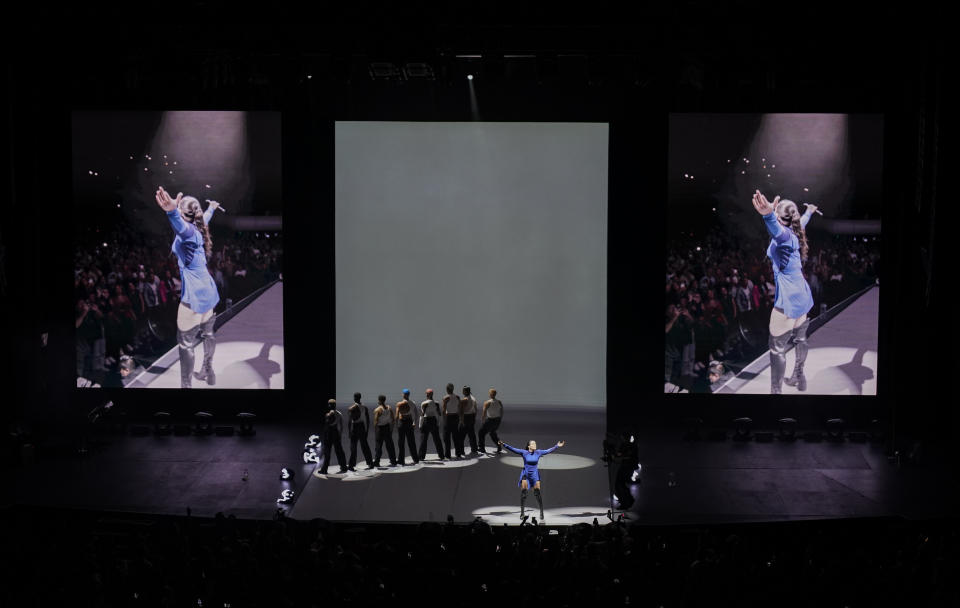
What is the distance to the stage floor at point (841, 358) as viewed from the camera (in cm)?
1836

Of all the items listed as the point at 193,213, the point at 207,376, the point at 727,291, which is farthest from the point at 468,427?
the point at 193,213

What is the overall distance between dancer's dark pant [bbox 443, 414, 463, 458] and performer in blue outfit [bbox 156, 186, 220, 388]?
4613mm

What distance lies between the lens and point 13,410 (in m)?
18.5

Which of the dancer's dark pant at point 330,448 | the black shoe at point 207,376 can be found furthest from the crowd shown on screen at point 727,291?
the black shoe at point 207,376

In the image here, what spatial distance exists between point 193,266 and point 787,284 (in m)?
10.2

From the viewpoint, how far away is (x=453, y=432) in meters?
16.9

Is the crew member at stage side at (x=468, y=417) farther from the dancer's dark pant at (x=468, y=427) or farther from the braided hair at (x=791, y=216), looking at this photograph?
the braided hair at (x=791, y=216)

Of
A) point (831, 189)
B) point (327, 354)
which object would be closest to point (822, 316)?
point (831, 189)

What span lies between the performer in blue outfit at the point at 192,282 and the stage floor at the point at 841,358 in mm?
9253

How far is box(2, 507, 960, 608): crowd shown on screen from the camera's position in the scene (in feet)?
27.1

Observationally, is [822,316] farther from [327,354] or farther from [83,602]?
[83,602]

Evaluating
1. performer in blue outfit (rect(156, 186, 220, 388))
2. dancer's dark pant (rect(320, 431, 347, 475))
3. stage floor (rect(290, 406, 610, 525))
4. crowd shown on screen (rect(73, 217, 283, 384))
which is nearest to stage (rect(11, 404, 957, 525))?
stage floor (rect(290, 406, 610, 525))

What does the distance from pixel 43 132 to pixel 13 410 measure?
190 inches

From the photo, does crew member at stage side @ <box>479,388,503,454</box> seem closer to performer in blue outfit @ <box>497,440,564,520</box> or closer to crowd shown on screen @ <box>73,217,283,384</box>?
performer in blue outfit @ <box>497,440,564,520</box>
